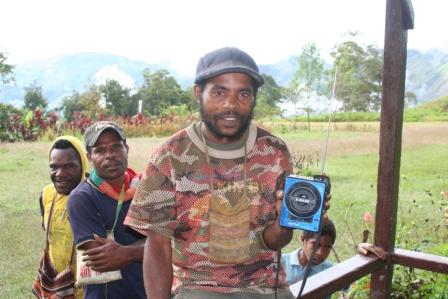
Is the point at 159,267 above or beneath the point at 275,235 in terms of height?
beneath

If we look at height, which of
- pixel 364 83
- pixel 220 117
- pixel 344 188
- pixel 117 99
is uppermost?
pixel 364 83

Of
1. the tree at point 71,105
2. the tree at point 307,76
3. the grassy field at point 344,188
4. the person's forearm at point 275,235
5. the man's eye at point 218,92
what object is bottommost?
the grassy field at point 344,188

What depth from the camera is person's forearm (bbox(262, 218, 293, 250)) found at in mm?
1519

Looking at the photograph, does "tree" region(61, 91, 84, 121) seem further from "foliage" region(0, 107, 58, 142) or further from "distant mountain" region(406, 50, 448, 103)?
"distant mountain" region(406, 50, 448, 103)

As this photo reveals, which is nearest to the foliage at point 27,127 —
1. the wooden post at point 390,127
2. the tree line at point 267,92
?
the tree line at point 267,92

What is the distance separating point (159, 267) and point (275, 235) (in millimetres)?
348

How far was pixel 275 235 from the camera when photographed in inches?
60.6

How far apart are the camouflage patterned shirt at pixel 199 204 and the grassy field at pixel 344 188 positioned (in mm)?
2223

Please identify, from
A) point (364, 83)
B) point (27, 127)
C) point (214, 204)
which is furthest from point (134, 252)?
point (364, 83)

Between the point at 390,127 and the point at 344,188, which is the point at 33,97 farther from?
the point at 390,127

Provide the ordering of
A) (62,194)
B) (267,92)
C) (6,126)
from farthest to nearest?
(267,92) → (6,126) → (62,194)

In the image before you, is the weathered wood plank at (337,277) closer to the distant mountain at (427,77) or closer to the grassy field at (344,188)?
the grassy field at (344,188)

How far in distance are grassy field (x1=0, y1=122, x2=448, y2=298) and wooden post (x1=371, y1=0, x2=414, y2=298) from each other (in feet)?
3.42

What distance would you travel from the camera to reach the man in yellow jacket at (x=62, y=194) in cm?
224
